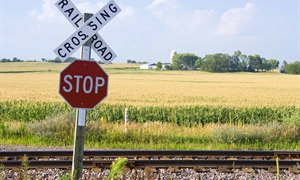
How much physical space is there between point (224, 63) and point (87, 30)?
11568 cm

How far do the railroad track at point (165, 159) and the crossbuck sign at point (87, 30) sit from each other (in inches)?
146

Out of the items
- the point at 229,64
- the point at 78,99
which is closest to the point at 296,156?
the point at 78,99

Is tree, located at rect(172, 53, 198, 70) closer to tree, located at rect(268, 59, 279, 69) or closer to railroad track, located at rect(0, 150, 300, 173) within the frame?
tree, located at rect(268, 59, 279, 69)

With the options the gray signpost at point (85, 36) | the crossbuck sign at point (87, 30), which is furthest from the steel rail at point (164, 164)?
the crossbuck sign at point (87, 30)

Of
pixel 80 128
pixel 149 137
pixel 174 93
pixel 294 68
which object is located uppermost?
pixel 294 68

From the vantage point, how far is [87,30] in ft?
→ 16.9

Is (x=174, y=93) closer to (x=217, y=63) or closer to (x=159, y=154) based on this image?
(x=159, y=154)

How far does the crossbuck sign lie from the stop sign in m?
0.24

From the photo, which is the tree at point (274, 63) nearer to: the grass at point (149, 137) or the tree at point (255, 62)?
the tree at point (255, 62)

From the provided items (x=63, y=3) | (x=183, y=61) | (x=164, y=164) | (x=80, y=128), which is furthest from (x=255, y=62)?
(x=63, y=3)

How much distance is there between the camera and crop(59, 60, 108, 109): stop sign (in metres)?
4.91

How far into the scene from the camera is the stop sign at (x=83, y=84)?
16.1 ft

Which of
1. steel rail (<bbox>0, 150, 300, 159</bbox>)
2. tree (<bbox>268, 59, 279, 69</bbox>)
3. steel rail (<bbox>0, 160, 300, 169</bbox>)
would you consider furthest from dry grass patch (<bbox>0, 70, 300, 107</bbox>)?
tree (<bbox>268, 59, 279, 69</bbox>)

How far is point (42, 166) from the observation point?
829cm
